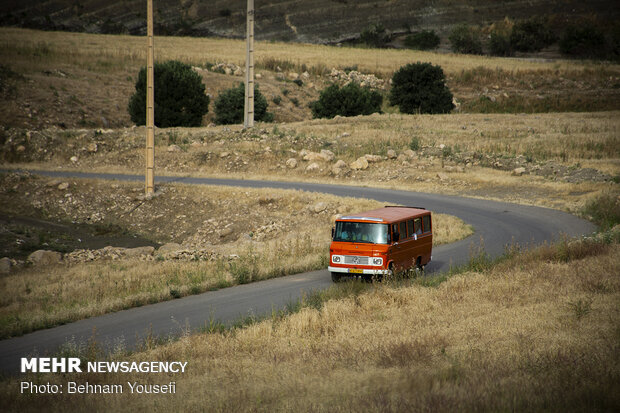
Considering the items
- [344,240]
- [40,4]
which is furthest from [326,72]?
[40,4]

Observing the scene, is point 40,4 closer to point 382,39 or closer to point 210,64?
point 382,39

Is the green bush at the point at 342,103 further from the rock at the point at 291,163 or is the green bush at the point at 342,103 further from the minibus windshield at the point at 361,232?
the minibus windshield at the point at 361,232

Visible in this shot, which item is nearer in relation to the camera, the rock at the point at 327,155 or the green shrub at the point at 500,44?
the rock at the point at 327,155

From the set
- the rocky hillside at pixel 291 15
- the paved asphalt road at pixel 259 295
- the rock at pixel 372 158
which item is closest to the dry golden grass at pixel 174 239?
the paved asphalt road at pixel 259 295

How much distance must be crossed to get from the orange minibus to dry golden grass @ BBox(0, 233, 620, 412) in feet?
4.88

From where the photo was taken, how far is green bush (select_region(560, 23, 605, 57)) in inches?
4633

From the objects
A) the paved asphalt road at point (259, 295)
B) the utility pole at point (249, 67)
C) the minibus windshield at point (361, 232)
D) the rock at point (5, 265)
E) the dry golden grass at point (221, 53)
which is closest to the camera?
the paved asphalt road at point (259, 295)

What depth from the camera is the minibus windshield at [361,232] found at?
1739 cm

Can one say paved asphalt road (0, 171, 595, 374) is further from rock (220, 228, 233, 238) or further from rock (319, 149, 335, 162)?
rock (319, 149, 335, 162)

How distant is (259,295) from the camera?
1702cm

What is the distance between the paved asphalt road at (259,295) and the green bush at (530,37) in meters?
106

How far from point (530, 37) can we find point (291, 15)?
67.1m

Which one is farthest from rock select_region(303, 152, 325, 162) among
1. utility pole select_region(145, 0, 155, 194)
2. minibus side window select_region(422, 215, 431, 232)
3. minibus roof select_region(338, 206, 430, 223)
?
minibus side window select_region(422, 215, 431, 232)

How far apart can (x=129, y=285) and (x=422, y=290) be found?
857cm
